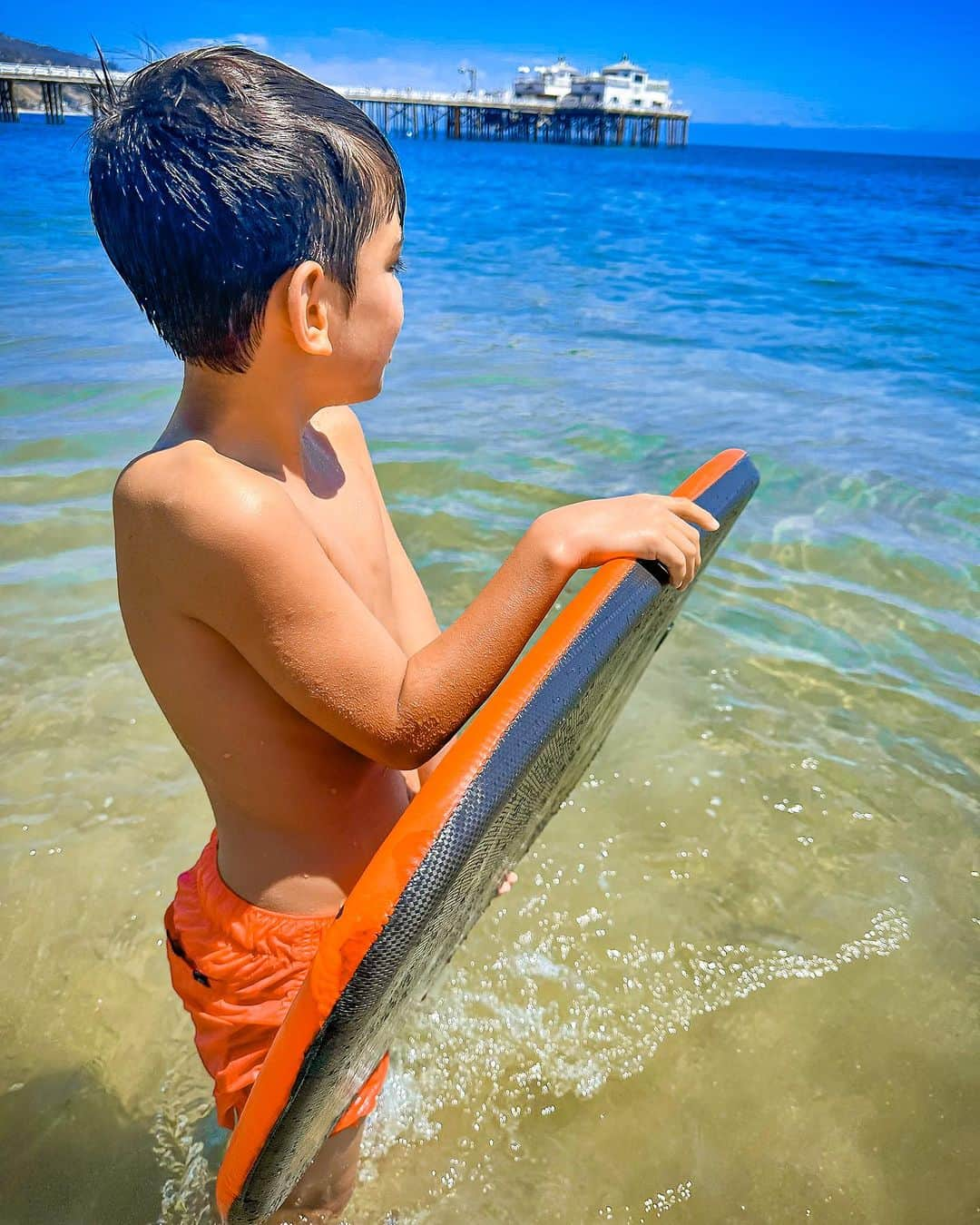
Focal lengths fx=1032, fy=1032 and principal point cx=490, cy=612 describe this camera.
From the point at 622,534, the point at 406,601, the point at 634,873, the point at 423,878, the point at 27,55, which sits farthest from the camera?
the point at 27,55

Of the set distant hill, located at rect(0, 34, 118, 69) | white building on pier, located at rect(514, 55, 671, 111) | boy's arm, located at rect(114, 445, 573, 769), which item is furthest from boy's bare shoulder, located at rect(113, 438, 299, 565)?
white building on pier, located at rect(514, 55, 671, 111)

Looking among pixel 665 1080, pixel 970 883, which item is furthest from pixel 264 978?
pixel 970 883

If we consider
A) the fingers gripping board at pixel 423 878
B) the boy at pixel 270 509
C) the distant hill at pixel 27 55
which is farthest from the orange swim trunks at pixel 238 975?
the distant hill at pixel 27 55

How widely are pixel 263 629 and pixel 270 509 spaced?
0.49 feet

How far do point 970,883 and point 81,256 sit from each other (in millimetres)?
13038

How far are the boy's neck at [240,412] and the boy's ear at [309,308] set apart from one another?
0.07m

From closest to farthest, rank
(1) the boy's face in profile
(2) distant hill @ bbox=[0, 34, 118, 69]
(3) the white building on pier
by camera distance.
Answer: (1) the boy's face in profile, (2) distant hill @ bbox=[0, 34, 118, 69], (3) the white building on pier

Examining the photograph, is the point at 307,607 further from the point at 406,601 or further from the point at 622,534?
the point at 406,601

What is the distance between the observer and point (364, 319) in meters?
1.39

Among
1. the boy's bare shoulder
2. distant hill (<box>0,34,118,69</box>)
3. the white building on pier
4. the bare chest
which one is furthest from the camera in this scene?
the white building on pier

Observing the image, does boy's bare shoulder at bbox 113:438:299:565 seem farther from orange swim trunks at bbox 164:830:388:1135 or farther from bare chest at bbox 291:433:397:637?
orange swim trunks at bbox 164:830:388:1135

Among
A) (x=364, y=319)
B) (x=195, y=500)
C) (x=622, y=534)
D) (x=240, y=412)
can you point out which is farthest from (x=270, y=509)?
(x=622, y=534)

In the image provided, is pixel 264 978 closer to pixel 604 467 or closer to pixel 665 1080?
pixel 665 1080

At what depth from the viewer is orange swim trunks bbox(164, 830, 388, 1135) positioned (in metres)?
1.54
